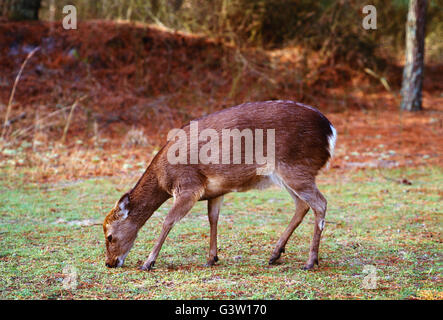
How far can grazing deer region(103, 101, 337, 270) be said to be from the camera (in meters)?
4.98

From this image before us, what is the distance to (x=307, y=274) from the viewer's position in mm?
4633

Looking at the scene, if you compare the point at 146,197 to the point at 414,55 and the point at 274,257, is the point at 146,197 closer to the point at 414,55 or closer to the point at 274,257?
the point at 274,257

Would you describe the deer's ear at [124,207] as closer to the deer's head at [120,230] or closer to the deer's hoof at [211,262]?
the deer's head at [120,230]

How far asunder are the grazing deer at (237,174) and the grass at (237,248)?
0.96 ft

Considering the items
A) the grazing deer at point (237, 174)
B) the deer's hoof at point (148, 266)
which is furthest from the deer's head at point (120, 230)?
the deer's hoof at point (148, 266)

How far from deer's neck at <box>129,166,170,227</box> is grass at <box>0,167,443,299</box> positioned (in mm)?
456

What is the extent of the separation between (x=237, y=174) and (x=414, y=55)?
36.9ft

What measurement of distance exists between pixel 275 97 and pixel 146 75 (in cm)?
410

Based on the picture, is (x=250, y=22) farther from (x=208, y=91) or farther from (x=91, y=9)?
(x=91, y=9)

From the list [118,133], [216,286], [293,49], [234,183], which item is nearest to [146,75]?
[118,133]

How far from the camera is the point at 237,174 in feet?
16.7

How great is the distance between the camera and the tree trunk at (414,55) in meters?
14.2
